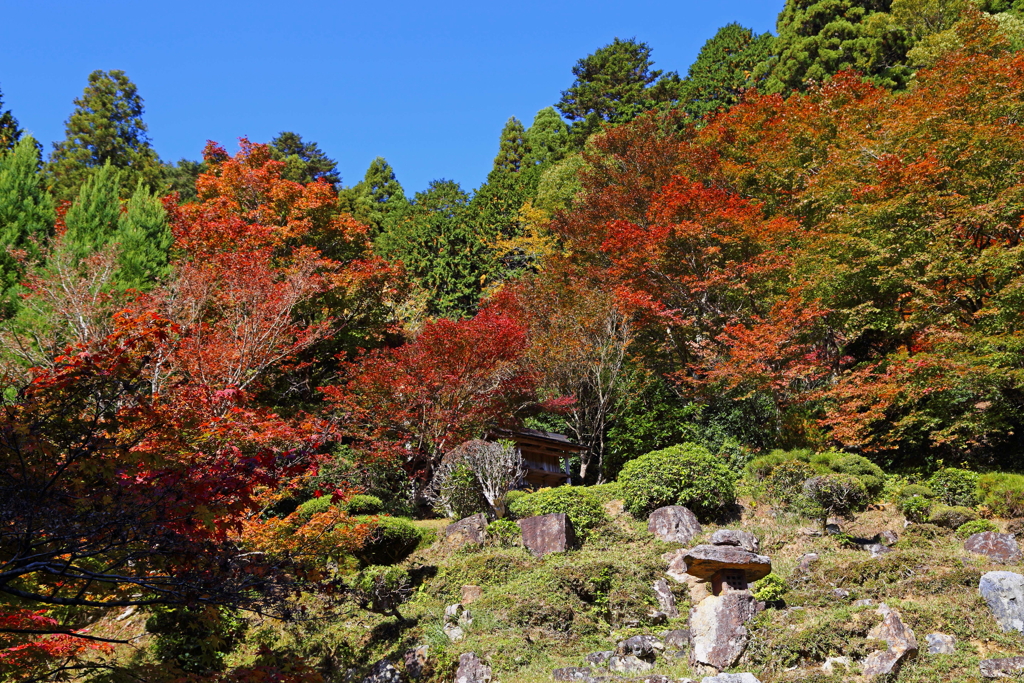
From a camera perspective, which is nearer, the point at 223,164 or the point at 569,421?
the point at 569,421

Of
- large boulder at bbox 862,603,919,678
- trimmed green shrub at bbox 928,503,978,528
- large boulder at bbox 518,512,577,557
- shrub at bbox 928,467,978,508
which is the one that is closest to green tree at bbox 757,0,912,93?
shrub at bbox 928,467,978,508

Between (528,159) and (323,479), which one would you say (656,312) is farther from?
(528,159)

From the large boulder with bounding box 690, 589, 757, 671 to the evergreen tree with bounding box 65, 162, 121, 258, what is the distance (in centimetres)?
1439

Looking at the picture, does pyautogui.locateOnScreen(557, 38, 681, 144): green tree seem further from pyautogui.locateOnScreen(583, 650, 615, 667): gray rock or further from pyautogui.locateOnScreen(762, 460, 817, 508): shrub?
pyautogui.locateOnScreen(583, 650, 615, 667): gray rock

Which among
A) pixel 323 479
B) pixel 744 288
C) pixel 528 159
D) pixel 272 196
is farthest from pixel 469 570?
pixel 528 159

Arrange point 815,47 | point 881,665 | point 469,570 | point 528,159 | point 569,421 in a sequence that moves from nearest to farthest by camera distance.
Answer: point 881,665
point 469,570
point 569,421
point 815,47
point 528,159

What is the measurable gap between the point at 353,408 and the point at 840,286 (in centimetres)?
1204

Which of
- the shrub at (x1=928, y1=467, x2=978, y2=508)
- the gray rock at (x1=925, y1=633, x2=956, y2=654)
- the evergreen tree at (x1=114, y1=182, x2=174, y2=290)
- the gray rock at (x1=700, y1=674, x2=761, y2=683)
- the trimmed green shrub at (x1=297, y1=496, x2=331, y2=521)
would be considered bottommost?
the gray rock at (x1=925, y1=633, x2=956, y2=654)

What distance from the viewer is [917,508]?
Result: 11.9 m

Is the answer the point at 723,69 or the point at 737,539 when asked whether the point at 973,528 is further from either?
the point at 723,69

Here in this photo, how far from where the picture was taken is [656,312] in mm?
18312

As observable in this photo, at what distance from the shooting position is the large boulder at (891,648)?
286 inches

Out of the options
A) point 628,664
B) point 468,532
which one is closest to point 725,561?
point 628,664

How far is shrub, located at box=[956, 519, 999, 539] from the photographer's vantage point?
10.7 m
